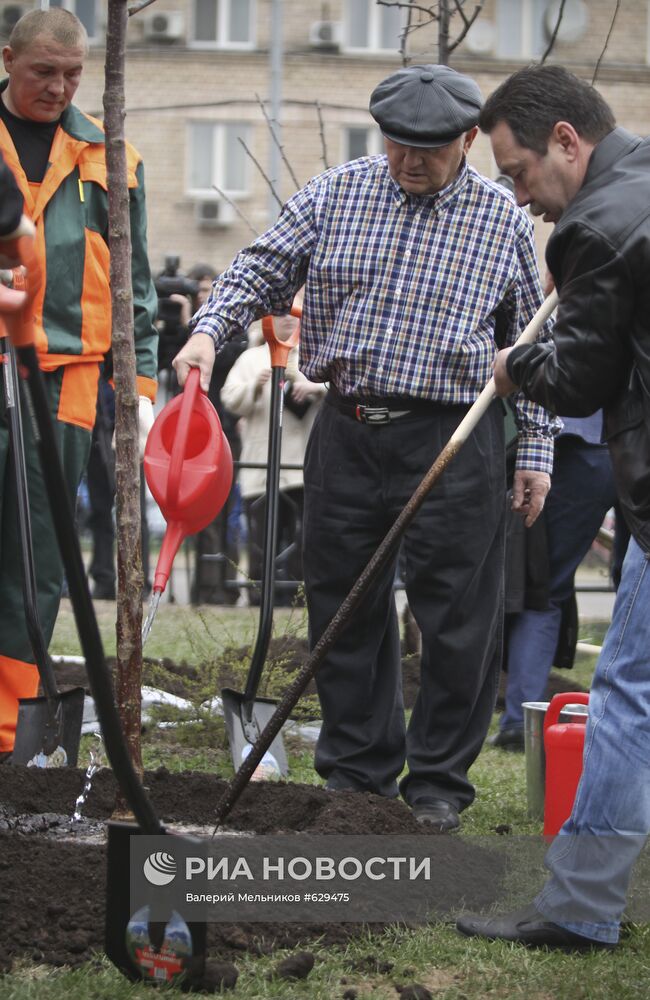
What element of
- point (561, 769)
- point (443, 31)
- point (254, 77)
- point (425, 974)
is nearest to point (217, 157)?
point (254, 77)

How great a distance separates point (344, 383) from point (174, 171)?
78.6 feet

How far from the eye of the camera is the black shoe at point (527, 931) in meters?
3.51

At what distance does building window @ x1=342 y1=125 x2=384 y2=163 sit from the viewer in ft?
90.7

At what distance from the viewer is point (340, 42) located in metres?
27.5

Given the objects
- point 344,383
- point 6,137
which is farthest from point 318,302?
point 6,137

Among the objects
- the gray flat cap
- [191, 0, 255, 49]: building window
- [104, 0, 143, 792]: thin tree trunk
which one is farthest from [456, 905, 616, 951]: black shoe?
[191, 0, 255, 49]: building window

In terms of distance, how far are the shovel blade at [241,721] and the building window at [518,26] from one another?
2437 centimetres

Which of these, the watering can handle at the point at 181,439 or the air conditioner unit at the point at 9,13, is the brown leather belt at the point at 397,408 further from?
the air conditioner unit at the point at 9,13

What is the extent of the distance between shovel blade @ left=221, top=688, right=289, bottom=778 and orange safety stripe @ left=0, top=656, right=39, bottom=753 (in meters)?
0.66

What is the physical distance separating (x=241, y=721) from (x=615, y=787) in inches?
82.2

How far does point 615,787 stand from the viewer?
3.45 meters

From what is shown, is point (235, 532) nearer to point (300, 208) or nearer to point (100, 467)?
point (100, 467)

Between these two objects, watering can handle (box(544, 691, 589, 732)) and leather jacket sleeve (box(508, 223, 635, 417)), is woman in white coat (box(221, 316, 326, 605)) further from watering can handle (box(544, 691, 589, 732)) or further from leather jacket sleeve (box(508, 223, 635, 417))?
leather jacket sleeve (box(508, 223, 635, 417))

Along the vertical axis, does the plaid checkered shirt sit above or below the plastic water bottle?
above
